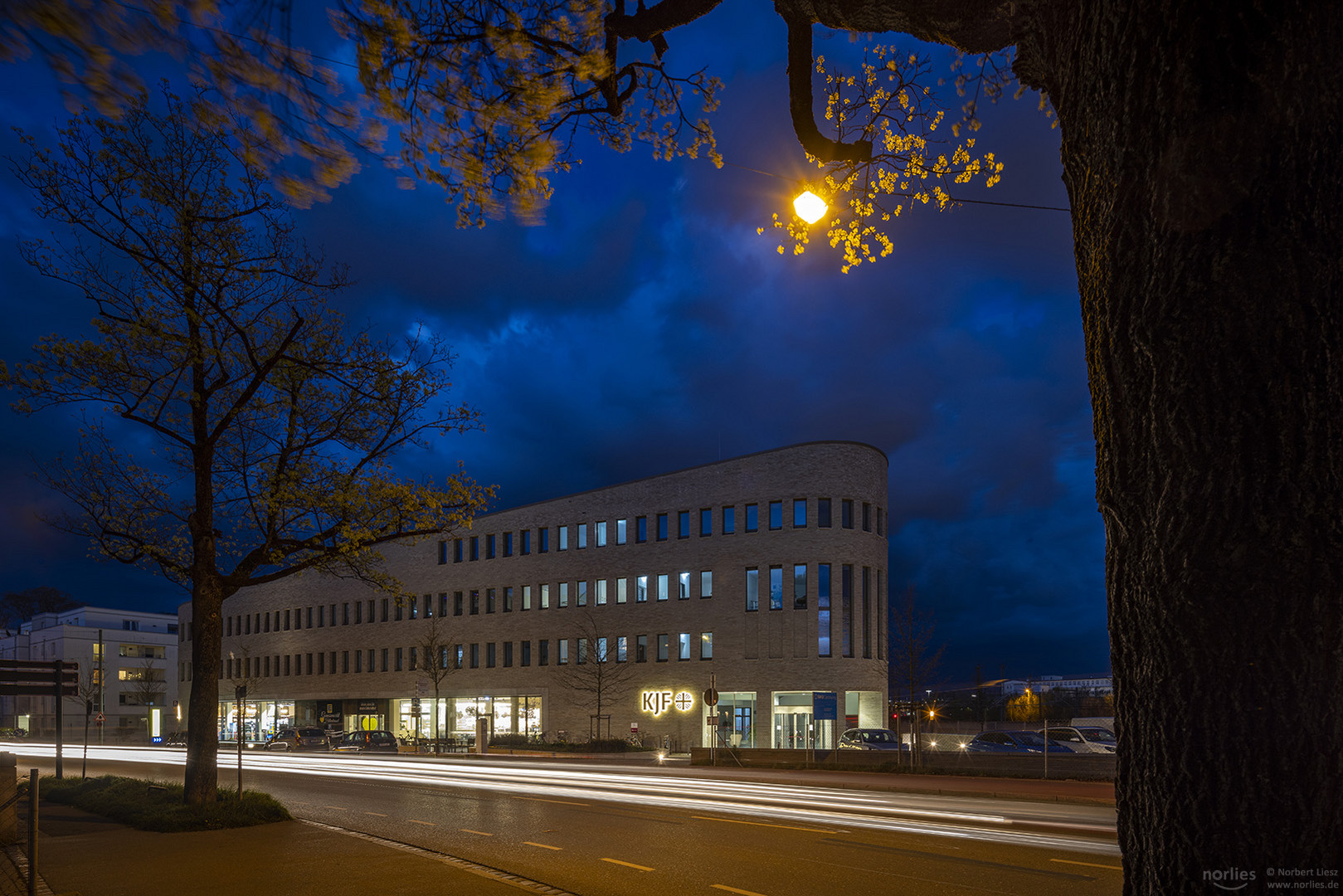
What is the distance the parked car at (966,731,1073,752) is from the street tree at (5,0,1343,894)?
29933 millimetres

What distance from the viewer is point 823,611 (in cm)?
4828

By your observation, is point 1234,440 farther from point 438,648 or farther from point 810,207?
point 438,648

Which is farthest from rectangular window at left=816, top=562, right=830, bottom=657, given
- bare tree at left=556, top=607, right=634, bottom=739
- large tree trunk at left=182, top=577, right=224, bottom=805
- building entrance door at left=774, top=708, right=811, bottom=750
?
large tree trunk at left=182, top=577, right=224, bottom=805

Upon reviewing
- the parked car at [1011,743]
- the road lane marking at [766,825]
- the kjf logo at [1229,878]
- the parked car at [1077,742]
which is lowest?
the parked car at [1077,742]

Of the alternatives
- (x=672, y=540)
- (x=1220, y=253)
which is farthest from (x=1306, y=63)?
(x=672, y=540)

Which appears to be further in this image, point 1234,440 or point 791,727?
point 791,727

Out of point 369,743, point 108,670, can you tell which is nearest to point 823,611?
point 369,743

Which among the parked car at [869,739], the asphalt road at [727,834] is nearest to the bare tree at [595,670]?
the parked car at [869,739]

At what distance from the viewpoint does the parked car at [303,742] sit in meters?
55.1

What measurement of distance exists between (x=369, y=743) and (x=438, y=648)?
26.8 feet

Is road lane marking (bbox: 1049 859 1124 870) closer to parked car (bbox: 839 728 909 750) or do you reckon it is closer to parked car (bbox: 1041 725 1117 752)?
parked car (bbox: 1041 725 1117 752)

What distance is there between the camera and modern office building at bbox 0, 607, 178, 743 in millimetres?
102250

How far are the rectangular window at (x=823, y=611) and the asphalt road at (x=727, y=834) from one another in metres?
21.1

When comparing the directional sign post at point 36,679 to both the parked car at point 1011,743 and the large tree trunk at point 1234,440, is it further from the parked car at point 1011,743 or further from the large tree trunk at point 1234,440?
the parked car at point 1011,743
